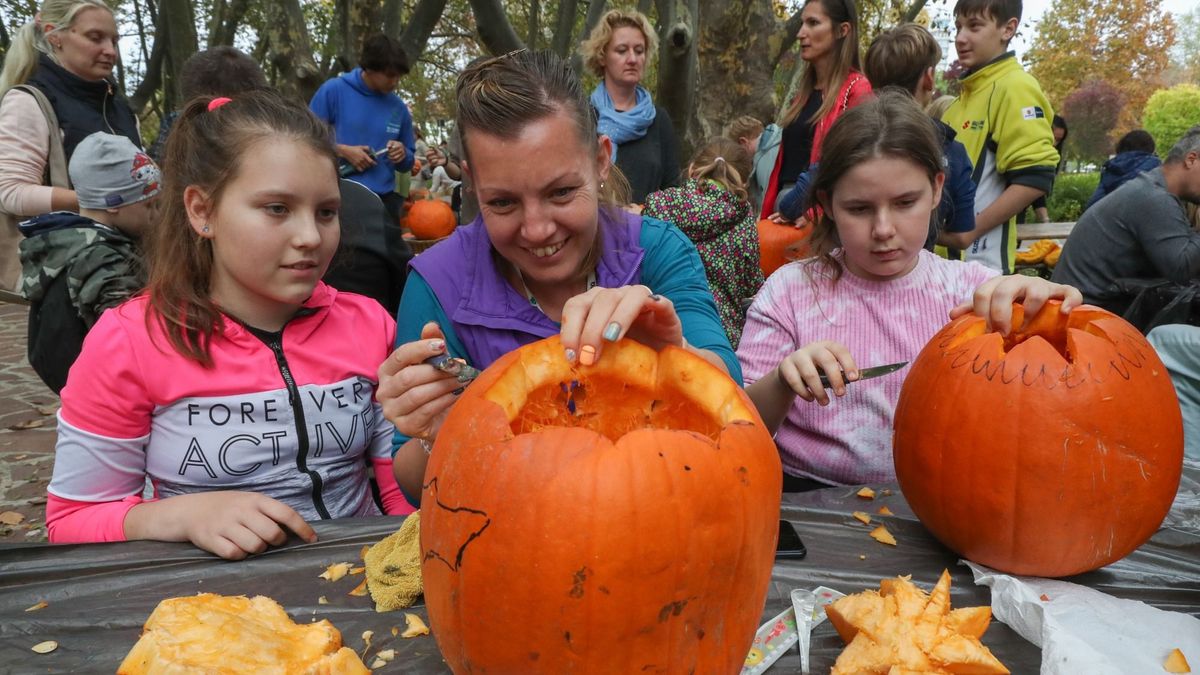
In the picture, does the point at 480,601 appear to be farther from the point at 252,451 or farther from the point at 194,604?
the point at 252,451

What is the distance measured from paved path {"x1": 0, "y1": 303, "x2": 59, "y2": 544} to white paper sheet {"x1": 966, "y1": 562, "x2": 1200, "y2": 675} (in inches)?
119

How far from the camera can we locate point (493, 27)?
9.43 m

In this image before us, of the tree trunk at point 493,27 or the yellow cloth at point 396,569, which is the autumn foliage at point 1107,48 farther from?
the yellow cloth at point 396,569

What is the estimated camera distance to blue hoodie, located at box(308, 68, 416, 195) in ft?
18.8

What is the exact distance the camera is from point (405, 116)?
619 cm

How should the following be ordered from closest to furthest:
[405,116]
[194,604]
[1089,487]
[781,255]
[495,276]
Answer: [194,604] → [1089,487] → [495,276] → [781,255] → [405,116]

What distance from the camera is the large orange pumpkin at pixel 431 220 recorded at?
333 inches

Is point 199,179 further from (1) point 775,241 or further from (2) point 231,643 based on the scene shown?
(1) point 775,241

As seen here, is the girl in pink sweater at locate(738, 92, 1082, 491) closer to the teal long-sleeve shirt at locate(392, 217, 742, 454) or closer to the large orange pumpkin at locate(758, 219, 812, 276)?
the teal long-sleeve shirt at locate(392, 217, 742, 454)

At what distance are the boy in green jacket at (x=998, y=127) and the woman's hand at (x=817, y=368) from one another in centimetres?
238

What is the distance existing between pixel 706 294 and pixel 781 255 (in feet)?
10.2

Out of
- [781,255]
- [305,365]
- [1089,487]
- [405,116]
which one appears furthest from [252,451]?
[405,116]

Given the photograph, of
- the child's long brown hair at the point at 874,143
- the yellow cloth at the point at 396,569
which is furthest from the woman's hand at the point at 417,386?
the child's long brown hair at the point at 874,143

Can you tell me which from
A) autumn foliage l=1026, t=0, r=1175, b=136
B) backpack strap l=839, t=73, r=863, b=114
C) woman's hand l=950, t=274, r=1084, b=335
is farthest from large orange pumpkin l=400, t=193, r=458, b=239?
autumn foliage l=1026, t=0, r=1175, b=136
